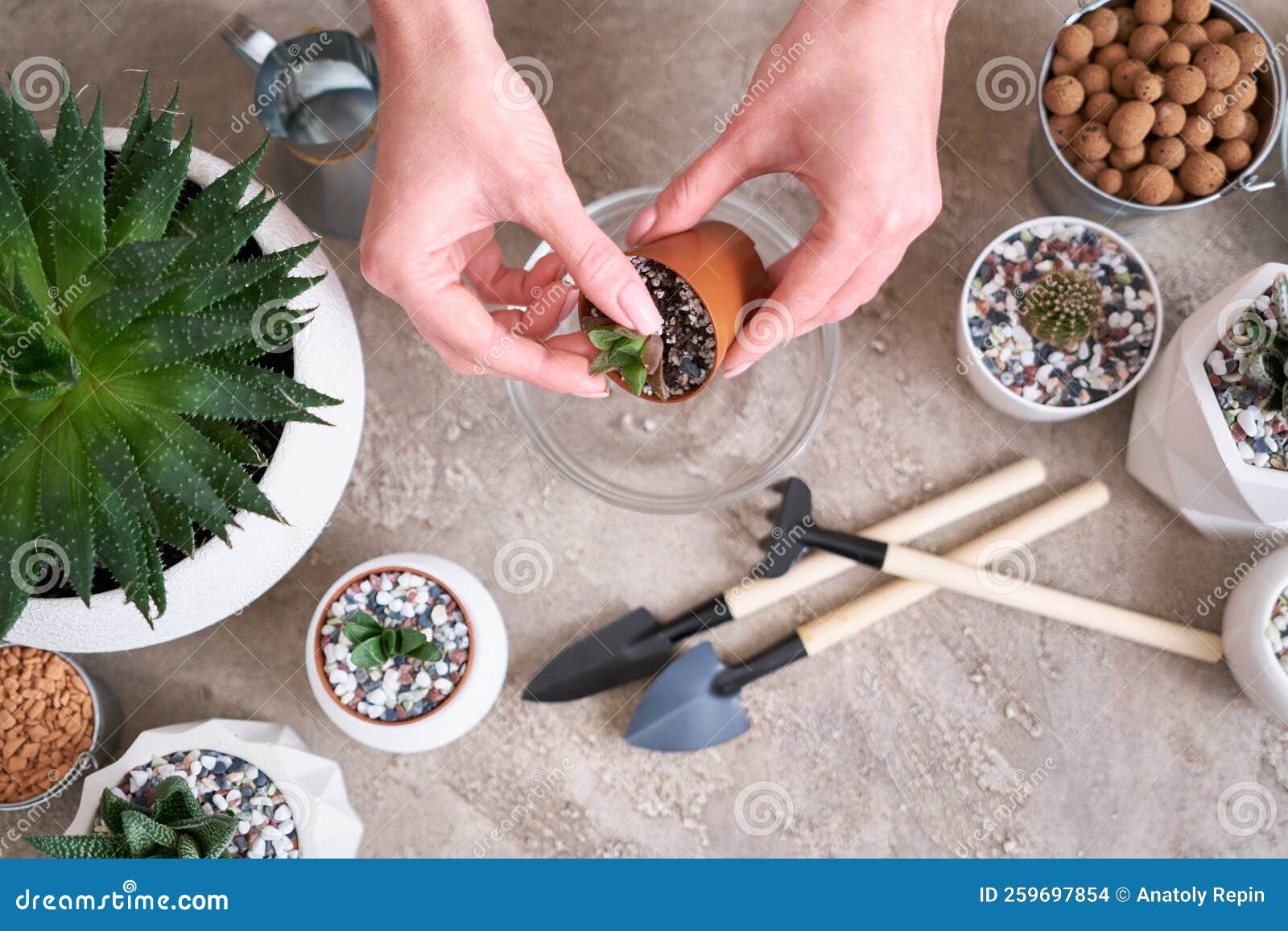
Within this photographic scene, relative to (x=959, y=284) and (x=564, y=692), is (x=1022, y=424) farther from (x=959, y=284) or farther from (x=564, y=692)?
(x=564, y=692)

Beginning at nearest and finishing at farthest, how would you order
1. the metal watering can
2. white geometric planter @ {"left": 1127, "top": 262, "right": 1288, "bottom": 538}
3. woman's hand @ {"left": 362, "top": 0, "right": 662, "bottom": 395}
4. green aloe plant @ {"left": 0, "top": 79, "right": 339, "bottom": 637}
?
green aloe plant @ {"left": 0, "top": 79, "right": 339, "bottom": 637}
woman's hand @ {"left": 362, "top": 0, "right": 662, "bottom": 395}
white geometric planter @ {"left": 1127, "top": 262, "right": 1288, "bottom": 538}
the metal watering can

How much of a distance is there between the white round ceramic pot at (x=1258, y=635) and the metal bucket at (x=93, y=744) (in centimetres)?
123

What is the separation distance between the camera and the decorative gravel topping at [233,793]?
91cm

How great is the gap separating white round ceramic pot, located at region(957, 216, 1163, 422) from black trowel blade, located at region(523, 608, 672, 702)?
17.8 inches

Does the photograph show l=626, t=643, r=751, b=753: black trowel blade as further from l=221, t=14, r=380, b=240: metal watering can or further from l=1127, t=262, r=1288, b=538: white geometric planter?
l=221, t=14, r=380, b=240: metal watering can

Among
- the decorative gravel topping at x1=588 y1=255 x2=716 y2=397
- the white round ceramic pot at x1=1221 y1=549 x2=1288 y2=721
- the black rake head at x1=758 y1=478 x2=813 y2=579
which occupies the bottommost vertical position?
the white round ceramic pot at x1=1221 y1=549 x2=1288 y2=721

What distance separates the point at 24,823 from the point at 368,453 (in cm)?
55

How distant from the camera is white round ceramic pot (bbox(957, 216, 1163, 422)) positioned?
39.8 inches

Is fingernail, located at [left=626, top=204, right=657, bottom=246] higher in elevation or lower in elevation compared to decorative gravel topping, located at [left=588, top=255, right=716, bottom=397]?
higher

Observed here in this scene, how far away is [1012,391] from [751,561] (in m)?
0.34

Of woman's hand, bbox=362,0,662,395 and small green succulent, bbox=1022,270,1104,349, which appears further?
small green succulent, bbox=1022,270,1104,349

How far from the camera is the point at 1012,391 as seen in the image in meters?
1.03

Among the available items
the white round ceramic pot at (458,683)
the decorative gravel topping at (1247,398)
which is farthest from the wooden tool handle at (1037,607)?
the white round ceramic pot at (458,683)

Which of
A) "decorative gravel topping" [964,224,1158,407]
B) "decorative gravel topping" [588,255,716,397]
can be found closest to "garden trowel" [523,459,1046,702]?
"decorative gravel topping" [964,224,1158,407]
